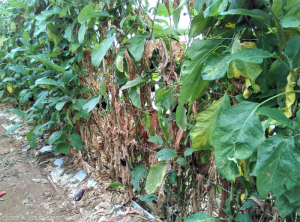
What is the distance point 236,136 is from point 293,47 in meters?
0.31

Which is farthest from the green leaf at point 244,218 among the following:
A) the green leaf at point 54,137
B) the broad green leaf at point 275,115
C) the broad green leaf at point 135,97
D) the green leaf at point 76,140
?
the green leaf at point 54,137

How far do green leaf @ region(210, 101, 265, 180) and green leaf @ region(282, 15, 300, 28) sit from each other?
25 centimetres

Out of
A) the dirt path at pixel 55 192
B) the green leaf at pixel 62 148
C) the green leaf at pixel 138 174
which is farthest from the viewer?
the green leaf at pixel 62 148

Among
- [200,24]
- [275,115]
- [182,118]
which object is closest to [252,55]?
[275,115]

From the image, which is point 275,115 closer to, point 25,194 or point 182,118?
point 182,118

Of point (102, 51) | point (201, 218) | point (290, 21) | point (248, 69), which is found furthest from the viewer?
point (102, 51)

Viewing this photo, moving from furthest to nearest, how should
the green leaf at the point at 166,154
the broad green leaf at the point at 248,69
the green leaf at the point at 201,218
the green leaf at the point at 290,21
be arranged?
the green leaf at the point at 166,154 < the green leaf at the point at 201,218 < the broad green leaf at the point at 248,69 < the green leaf at the point at 290,21

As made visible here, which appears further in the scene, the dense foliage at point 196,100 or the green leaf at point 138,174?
the green leaf at point 138,174

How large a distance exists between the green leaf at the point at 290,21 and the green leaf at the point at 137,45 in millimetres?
735

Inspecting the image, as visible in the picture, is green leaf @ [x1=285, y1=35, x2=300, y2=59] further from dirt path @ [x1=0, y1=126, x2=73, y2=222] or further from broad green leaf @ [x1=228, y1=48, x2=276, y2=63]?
dirt path @ [x1=0, y1=126, x2=73, y2=222]

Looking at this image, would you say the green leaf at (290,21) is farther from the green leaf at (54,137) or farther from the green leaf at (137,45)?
the green leaf at (54,137)

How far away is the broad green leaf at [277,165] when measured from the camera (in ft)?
2.05

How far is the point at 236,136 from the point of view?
711 millimetres

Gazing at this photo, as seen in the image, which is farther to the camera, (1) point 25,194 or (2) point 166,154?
(1) point 25,194
